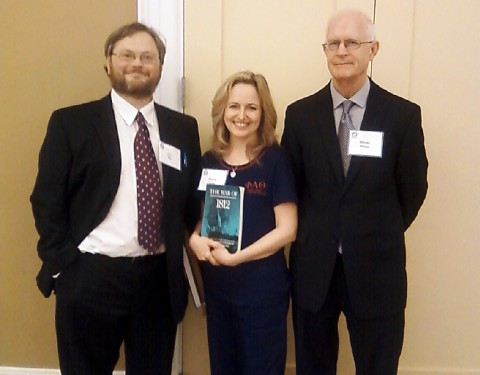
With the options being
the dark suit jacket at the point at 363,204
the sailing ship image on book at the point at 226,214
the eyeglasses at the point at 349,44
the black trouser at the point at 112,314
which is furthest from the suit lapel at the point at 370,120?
the black trouser at the point at 112,314

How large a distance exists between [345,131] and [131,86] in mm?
846

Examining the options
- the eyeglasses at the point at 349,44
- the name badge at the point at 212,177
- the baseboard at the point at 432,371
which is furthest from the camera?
the baseboard at the point at 432,371

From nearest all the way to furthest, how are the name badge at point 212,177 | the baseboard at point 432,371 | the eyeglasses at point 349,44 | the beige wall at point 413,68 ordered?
the eyeglasses at point 349,44, the name badge at point 212,177, the beige wall at point 413,68, the baseboard at point 432,371

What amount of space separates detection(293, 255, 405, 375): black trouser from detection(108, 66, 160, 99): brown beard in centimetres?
100

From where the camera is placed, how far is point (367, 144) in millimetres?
1877

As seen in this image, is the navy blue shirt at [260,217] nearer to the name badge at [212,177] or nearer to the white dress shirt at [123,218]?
the name badge at [212,177]

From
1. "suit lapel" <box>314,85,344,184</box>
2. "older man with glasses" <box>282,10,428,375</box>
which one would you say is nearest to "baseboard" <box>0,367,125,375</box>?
"older man with glasses" <box>282,10,428,375</box>

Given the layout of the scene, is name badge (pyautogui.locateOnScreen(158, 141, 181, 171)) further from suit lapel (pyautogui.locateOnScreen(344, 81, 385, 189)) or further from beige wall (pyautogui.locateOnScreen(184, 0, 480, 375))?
suit lapel (pyautogui.locateOnScreen(344, 81, 385, 189))

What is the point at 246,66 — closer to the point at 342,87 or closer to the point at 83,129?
the point at 342,87

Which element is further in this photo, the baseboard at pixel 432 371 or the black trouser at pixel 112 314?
the baseboard at pixel 432 371

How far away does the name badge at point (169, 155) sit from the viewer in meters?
1.96

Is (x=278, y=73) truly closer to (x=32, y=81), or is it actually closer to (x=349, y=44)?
(x=349, y=44)

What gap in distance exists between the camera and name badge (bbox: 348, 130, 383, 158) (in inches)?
73.8

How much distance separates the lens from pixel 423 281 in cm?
259
